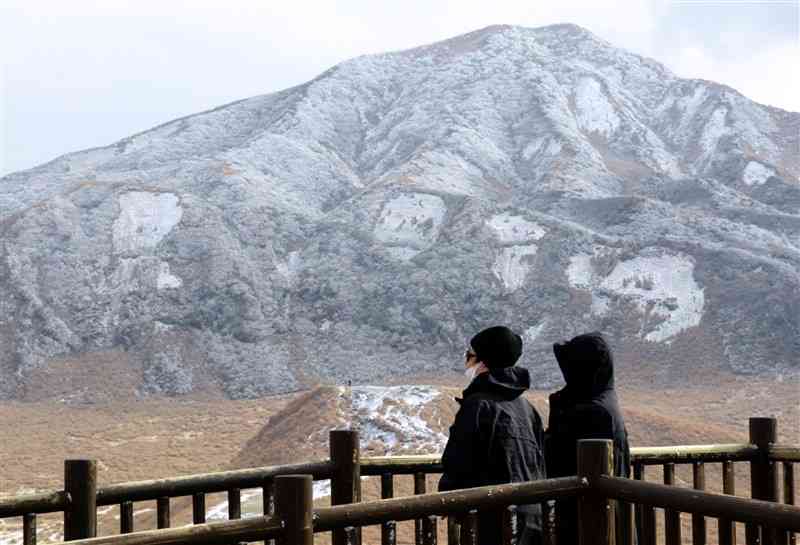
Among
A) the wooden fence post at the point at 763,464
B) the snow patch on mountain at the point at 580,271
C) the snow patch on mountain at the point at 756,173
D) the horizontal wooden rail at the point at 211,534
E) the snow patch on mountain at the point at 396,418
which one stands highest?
the snow patch on mountain at the point at 756,173

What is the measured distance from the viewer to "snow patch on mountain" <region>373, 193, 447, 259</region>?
154 feet

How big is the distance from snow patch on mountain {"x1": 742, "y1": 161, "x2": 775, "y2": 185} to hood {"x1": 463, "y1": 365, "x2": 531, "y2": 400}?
5642 centimetres

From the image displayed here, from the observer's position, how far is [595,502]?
425 centimetres

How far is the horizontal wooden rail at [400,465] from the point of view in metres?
5.58

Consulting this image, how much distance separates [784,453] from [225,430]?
24177 mm

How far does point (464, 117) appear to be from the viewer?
216 feet

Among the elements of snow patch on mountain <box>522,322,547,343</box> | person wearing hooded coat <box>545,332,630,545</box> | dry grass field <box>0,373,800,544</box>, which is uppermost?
person wearing hooded coat <box>545,332,630,545</box>

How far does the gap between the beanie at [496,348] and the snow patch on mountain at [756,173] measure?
5641 cm

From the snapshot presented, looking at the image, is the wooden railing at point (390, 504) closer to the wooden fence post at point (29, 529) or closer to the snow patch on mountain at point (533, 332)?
the wooden fence post at point (29, 529)

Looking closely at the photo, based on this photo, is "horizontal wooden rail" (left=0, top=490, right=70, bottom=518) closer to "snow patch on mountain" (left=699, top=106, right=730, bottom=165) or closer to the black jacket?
the black jacket

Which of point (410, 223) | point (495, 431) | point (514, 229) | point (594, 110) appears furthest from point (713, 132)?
point (495, 431)

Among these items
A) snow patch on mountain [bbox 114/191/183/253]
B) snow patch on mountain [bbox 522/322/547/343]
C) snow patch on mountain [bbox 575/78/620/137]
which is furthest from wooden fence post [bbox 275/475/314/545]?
snow patch on mountain [bbox 575/78/620/137]

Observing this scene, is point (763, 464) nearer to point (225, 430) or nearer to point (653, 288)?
point (225, 430)

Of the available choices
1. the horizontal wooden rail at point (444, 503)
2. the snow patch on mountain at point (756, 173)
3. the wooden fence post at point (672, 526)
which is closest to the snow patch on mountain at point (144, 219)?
the snow patch on mountain at point (756, 173)
